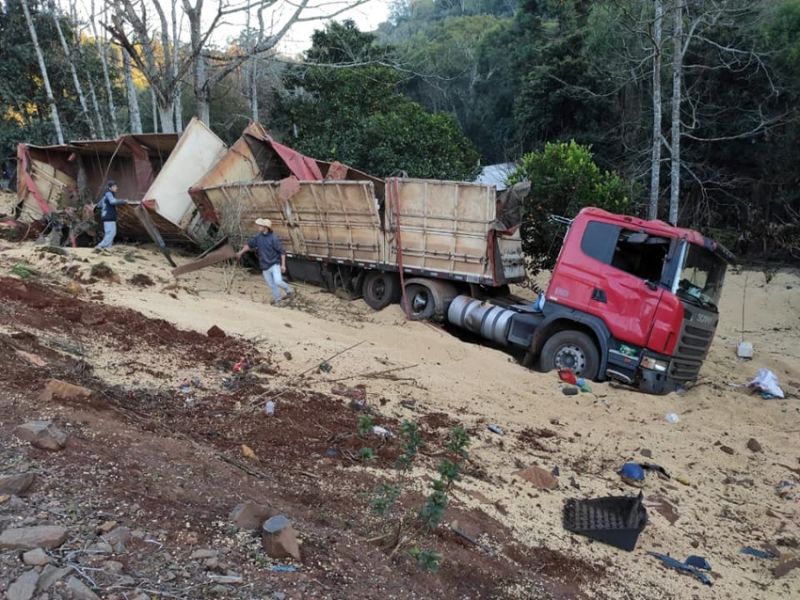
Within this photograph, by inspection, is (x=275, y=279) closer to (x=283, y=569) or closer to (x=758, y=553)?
(x=758, y=553)

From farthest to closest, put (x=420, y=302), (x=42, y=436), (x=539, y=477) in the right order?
1. (x=420, y=302)
2. (x=539, y=477)
3. (x=42, y=436)

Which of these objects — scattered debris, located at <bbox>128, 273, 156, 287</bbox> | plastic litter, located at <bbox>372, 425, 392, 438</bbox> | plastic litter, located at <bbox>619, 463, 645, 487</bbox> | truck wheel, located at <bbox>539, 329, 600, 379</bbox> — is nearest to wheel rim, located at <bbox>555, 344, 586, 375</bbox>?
truck wheel, located at <bbox>539, 329, 600, 379</bbox>

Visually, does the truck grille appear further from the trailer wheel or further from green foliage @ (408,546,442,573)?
green foliage @ (408,546,442,573)

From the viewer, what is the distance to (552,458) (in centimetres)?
496

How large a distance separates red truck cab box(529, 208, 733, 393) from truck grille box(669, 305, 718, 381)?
0.04 ft

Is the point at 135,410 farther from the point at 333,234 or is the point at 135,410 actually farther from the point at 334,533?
the point at 333,234

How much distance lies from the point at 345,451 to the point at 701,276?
5.08 meters

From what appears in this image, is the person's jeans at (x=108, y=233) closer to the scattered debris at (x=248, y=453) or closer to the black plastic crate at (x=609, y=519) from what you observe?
the scattered debris at (x=248, y=453)

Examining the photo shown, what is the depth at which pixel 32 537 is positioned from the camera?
7.20ft

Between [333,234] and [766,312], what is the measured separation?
31.7 ft

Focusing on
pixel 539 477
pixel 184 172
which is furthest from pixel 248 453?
pixel 184 172

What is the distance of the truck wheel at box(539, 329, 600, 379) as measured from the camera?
24.1 feet

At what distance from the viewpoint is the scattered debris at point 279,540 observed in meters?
2.46

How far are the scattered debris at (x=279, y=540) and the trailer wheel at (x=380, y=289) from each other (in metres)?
7.46
